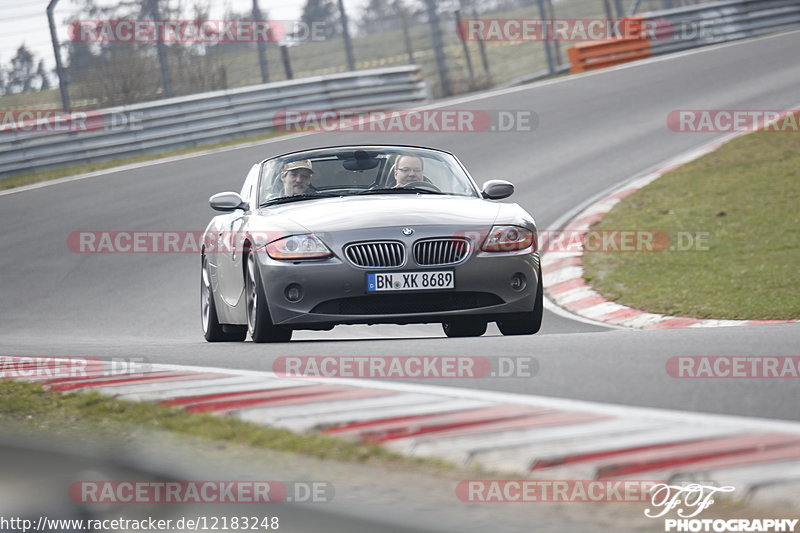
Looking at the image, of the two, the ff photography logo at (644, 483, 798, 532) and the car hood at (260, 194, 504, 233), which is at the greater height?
the car hood at (260, 194, 504, 233)

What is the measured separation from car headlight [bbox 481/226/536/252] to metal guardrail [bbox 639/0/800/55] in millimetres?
19233

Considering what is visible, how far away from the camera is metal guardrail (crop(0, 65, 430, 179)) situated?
19.3 metres

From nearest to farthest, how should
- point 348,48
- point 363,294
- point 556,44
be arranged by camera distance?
point 363,294, point 348,48, point 556,44

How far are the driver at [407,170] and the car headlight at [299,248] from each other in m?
1.44

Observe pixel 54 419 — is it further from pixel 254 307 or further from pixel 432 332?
pixel 432 332

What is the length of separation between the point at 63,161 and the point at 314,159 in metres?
12.3

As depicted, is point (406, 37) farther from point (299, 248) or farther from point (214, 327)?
point (299, 248)

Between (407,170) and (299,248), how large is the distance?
5.47 ft

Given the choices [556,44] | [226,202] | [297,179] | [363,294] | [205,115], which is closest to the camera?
[363,294]

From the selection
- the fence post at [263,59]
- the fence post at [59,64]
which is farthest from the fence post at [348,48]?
the fence post at [59,64]

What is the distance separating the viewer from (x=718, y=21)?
2616cm

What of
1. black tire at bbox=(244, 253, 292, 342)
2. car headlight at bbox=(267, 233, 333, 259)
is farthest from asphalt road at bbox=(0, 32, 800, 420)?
car headlight at bbox=(267, 233, 333, 259)

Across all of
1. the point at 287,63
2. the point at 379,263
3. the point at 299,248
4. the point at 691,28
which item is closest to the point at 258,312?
the point at 299,248

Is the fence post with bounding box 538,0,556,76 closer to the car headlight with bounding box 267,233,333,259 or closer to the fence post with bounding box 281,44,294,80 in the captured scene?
the fence post with bounding box 281,44,294,80
